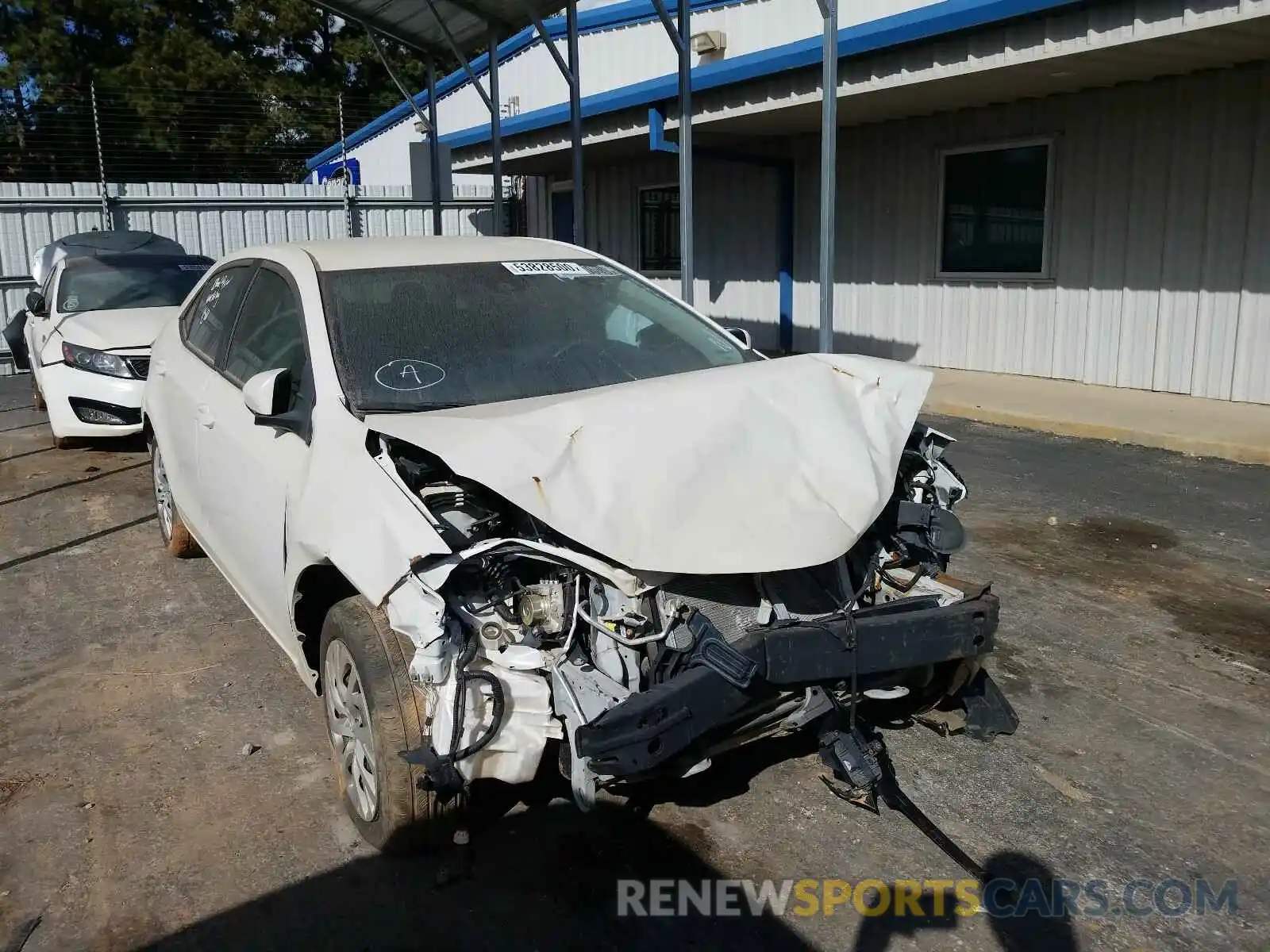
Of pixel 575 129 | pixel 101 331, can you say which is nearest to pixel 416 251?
pixel 101 331

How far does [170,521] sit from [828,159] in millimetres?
5130

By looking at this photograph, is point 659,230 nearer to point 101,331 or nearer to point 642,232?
point 642,232

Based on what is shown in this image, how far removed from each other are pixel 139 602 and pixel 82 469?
3.77m

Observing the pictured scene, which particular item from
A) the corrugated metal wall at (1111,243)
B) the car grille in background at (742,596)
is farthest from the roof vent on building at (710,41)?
the car grille in background at (742,596)

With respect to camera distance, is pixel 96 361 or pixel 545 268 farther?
pixel 96 361

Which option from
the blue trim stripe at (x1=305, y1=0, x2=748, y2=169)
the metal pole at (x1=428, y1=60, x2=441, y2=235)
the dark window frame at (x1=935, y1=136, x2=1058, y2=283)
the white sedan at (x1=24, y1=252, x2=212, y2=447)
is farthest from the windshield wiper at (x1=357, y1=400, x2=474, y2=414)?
the blue trim stripe at (x1=305, y1=0, x2=748, y2=169)

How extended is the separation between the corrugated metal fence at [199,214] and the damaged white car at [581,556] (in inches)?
482

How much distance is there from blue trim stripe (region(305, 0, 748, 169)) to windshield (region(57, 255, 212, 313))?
509 cm

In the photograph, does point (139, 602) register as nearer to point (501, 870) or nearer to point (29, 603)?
point (29, 603)

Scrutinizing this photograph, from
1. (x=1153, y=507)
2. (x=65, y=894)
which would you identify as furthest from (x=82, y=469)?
(x=1153, y=507)

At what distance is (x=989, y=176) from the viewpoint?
37.6 ft

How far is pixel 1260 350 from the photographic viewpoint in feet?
30.8

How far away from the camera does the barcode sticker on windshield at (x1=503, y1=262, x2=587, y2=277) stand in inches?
175

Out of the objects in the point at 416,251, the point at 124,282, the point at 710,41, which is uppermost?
the point at 710,41
